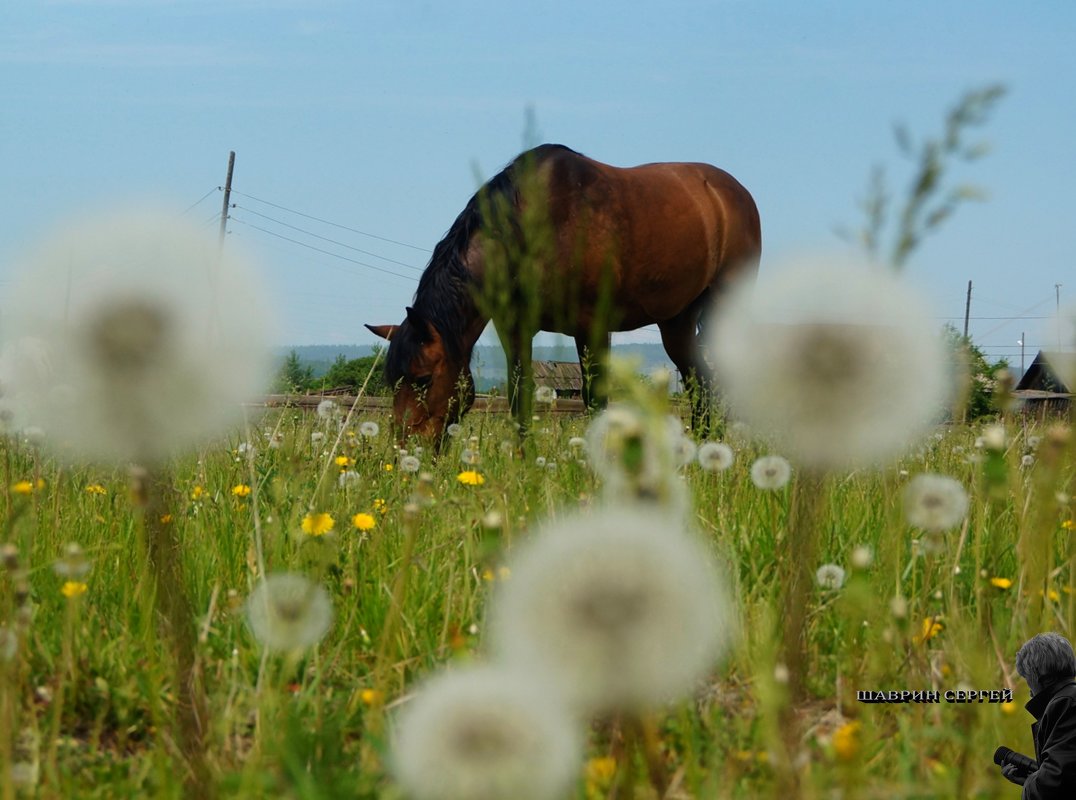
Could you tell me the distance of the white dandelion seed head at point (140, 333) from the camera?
136cm

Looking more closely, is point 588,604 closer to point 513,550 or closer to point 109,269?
point 109,269

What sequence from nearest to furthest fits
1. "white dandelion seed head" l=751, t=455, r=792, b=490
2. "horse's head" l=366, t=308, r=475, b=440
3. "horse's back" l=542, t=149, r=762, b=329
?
"white dandelion seed head" l=751, t=455, r=792, b=490, "horse's head" l=366, t=308, r=475, b=440, "horse's back" l=542, t=149, r=762, b=329

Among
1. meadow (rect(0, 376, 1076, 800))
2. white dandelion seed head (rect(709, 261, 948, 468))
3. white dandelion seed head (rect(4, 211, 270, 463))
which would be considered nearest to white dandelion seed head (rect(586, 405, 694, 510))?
meadow (rect(0, 376, 1076, 800))

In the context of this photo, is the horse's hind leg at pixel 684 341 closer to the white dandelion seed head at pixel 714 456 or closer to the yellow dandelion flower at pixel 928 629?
the white dandelion seed head at pixel 714 456

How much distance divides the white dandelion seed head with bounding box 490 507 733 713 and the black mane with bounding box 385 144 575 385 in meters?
6.28

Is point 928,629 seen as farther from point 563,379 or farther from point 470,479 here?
point 563,379

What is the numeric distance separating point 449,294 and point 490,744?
6.89 meters

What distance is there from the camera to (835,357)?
1.41 meters

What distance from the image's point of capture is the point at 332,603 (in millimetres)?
A: 2426

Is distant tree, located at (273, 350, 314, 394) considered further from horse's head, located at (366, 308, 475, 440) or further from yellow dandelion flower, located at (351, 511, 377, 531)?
horse's head, located at (366, 308, 475, 440)

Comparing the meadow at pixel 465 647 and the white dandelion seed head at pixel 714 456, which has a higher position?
the white dandelion seed head at pixel 714 456

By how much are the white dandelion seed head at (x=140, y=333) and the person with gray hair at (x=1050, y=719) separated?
1.18 m

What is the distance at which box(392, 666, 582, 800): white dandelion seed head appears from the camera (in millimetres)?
972

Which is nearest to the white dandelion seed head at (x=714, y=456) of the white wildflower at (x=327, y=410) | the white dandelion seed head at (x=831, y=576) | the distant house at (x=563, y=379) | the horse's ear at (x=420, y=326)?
the white dandelion seed head at (x=831, y=576)
